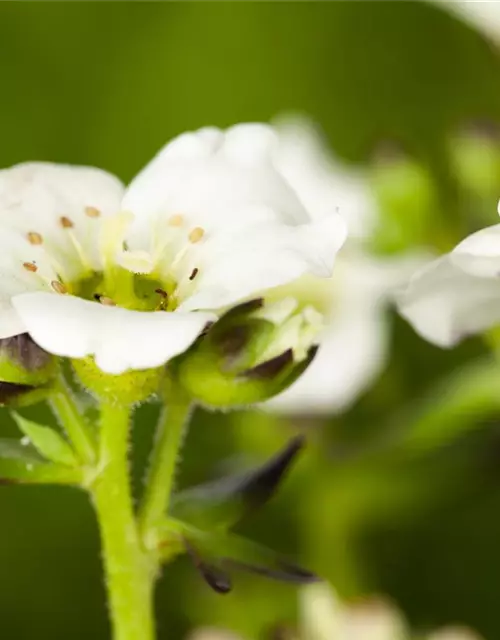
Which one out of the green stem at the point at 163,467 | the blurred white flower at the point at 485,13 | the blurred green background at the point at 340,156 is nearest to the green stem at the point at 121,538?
the green stem at the point at 163,467

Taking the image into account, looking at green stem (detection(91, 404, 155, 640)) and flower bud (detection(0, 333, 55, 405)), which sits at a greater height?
flower bud (detection(0, 333, 55, 405))

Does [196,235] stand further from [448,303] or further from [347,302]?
[347,302]

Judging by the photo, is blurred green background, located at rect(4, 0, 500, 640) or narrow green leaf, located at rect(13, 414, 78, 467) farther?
blurred green background, located at rect(4, 0, 500, 640)

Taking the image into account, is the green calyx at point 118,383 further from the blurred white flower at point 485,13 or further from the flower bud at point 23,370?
the blurred white flower at point 485,13

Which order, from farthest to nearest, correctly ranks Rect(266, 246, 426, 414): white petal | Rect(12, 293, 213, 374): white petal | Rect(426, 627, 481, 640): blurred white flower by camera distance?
Rect(266, 246, 426, 414): white petal → Rect(426, 627, 481, 640): blurred white flower → Rect(12, 293, 213, 374): white petal

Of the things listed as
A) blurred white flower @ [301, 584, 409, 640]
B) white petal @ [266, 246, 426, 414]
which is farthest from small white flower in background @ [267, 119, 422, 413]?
blurred white flower @ [301, 584, 409, 640]

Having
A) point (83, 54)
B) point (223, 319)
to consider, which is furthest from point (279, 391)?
point (83, 54)

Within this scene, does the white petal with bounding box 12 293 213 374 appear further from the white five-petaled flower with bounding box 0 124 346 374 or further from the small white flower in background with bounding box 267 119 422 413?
the small white flower in background with bounding box 267 119 422 413
